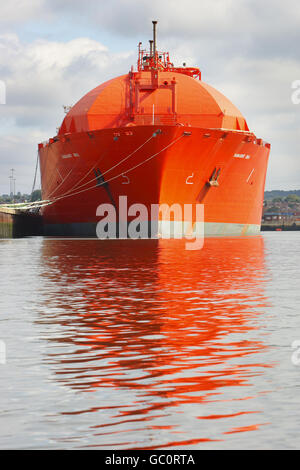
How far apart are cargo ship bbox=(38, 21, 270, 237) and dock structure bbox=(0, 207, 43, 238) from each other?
3.02 meters

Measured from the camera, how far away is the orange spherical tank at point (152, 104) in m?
42.8

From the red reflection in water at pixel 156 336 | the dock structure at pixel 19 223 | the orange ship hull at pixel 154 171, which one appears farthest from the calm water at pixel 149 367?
the dock structure at pixel 19 223

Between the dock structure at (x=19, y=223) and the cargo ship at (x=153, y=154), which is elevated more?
the cargo ship at (x=153, y=154)

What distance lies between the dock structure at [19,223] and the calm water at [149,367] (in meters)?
35.2

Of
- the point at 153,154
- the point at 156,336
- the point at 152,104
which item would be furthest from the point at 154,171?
the point at 156,336

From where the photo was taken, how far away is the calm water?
17.7 ft

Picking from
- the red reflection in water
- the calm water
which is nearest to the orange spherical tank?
the red reflection in water

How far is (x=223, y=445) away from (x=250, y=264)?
1893cm

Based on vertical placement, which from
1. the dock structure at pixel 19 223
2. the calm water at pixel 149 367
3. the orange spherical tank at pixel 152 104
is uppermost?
the orange spherical tank at pixel 152 104

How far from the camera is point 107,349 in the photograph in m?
8.55

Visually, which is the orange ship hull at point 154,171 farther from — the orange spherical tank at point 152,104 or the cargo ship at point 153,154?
the orange spherical tank at point 152,104
